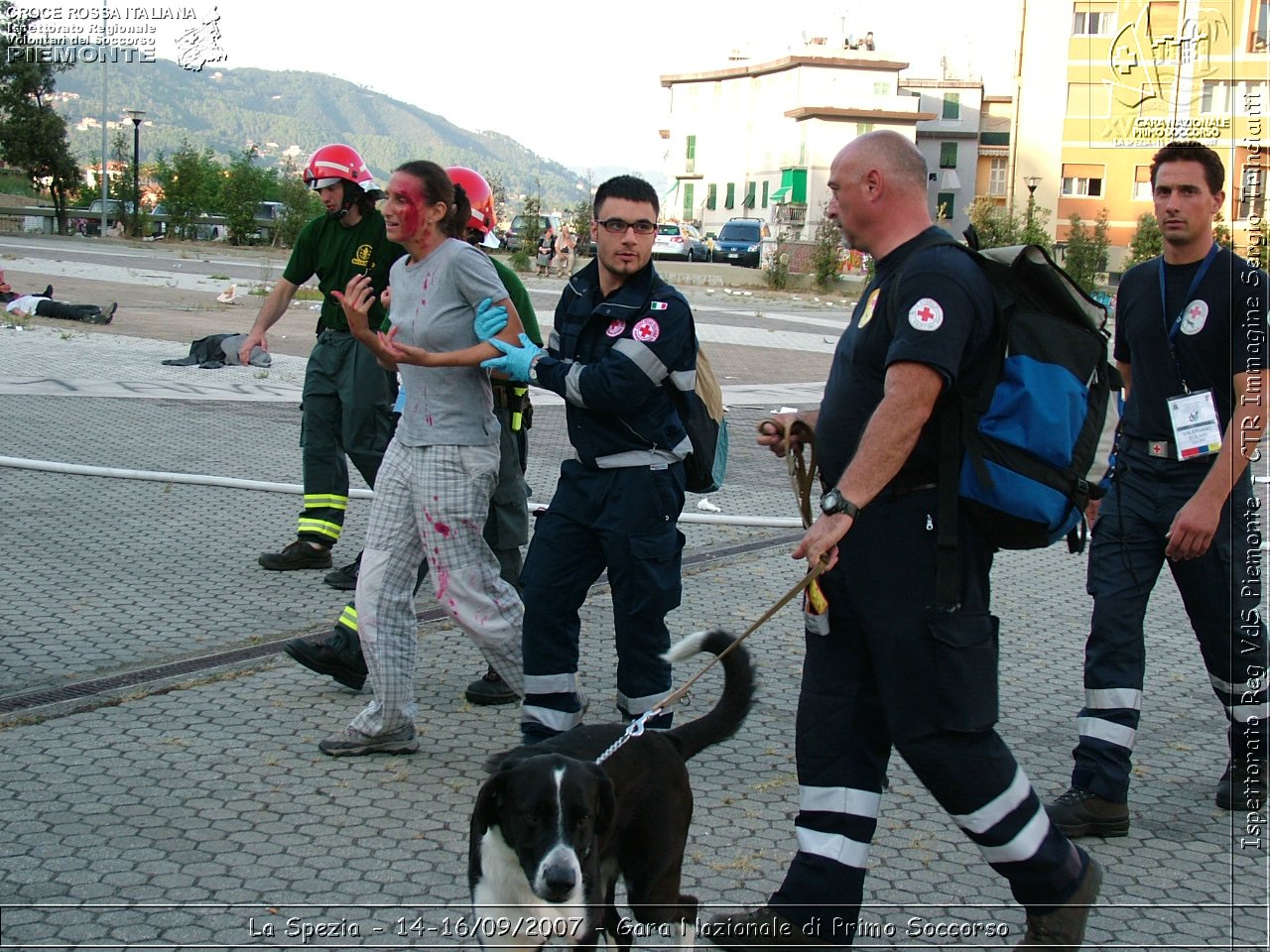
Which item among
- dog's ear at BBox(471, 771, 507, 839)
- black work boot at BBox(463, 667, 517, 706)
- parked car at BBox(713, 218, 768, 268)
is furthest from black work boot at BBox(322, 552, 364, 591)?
parked car at BBox(713, 218, 768, 268)

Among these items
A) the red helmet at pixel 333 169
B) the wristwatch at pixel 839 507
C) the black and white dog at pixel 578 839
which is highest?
the red helmet at pixel 333 169

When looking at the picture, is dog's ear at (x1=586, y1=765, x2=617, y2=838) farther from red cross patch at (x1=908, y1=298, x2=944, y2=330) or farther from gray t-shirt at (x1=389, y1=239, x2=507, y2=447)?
gray t-shirt at (x1=389, y1=239, x2=507, y2=447)

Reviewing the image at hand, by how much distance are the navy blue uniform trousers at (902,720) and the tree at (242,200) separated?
162ft

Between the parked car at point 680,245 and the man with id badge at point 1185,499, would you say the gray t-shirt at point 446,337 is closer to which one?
the man with id badge at point 1185,499

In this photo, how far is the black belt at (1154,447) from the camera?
4637 millimetres

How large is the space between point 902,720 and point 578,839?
2.80 feet

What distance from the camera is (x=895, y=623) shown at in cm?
329

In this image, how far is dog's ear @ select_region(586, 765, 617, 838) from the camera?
307 cm

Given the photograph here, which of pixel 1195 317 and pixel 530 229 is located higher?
pixel 530 229

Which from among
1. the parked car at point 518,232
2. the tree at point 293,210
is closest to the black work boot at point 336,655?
the parked car at point 518,232

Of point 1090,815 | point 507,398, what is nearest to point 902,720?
point 1090,815

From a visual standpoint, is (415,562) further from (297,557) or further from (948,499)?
(297,557)

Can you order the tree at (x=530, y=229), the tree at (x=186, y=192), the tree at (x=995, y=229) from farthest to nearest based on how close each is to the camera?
the tree at (x=186, y=192) → the tree at (x=530, y=229) → the tree at (x=995, y=229)

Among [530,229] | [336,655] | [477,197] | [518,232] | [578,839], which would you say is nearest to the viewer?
[578,839]
